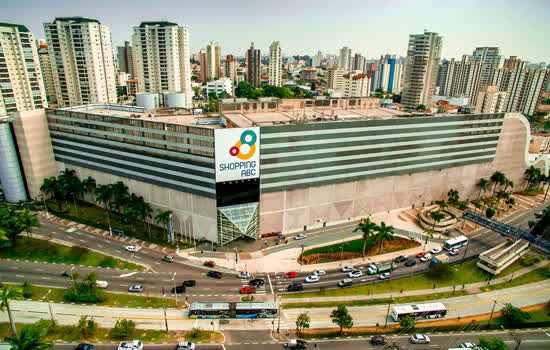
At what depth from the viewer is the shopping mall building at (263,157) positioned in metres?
82.4

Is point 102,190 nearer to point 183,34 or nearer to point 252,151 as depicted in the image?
point 252,151

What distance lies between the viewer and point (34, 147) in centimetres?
10012

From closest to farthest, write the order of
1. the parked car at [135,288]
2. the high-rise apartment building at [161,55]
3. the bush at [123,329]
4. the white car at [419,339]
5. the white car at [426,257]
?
the bush at [123,329], the white car at [419,339], the parked car at [135,288], the white car at [426,257], the high-rise apartment building at [161,55]

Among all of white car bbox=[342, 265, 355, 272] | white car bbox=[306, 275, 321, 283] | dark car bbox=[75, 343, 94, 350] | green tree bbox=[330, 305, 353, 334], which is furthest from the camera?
white car bbox=[342, 265, 355, 272]

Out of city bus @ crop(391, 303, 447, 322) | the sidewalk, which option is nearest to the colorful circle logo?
the sidewalk

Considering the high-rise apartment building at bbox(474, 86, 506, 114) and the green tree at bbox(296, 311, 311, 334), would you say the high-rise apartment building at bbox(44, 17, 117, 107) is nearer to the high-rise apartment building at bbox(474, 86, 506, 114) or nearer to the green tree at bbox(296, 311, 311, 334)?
the green tree at bbox(296, 311, 311, 334)

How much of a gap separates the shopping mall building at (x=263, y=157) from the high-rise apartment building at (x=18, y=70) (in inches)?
2382

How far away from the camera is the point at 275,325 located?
61188 millimetres

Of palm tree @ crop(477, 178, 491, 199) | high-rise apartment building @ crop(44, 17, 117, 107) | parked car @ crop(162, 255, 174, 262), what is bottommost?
parked car @ crop(162, 255, 174, 262)

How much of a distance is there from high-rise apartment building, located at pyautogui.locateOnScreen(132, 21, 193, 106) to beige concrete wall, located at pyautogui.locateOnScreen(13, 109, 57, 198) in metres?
89.2

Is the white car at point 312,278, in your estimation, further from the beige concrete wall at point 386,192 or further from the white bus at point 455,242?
the white bus at point 455,242

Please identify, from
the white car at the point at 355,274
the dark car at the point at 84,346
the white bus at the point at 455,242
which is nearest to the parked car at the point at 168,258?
the dark car at the point at 84,346

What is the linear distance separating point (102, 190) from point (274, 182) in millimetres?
48715

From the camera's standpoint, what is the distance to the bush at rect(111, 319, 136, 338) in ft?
184
